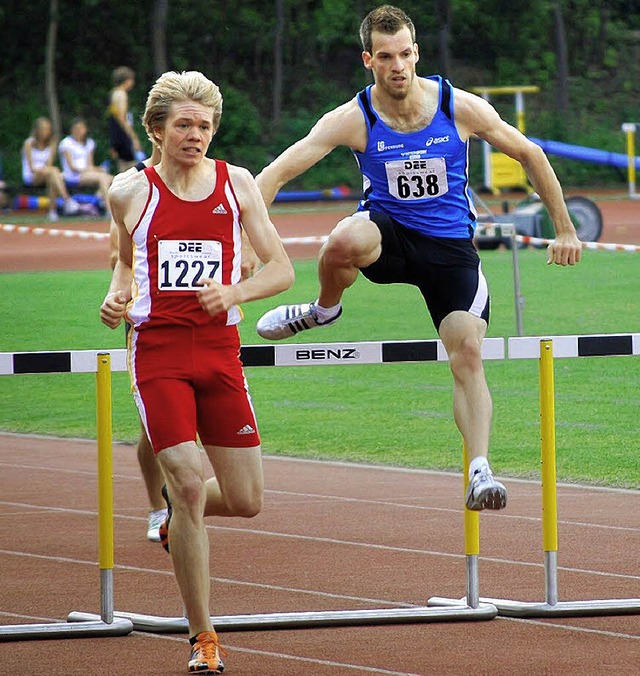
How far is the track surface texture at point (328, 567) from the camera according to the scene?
5.52m

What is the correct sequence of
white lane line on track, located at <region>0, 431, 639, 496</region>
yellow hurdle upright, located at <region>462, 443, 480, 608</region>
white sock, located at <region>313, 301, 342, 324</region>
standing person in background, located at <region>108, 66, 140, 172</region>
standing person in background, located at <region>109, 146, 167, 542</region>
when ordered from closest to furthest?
yellow hurdle upright, located at <region>462, 443, 480, 608</region>
white sock, located at <region>313, 301, 342, 324</region>
standing person in background, located at <region>109, 146, 167, 542</region>
white lane line on track, located at <region>0, 431, 639, 496</region>
standing person in background, located at <region>108, 66, 140, 172</region>

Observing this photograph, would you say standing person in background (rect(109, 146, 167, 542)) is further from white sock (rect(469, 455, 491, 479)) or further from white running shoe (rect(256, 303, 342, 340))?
white sock (rect(469, 455, 491, 479))

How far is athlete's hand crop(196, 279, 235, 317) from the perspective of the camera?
5.11 metres

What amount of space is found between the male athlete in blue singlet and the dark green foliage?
3098 cm

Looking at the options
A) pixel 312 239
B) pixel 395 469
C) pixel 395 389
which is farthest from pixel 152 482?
pixel 312 239

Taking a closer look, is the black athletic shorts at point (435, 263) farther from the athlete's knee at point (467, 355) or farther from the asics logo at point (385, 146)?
the asics logo at point (385, 146)

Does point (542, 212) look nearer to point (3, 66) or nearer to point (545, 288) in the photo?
point (545, 288)

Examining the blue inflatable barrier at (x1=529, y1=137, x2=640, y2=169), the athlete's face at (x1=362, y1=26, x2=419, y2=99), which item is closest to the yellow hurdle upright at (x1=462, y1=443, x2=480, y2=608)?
the athlete's face at (x1=362, y1=26, x2=419, y2=99)

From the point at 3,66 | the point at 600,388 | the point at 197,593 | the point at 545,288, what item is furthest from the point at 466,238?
→ the point at 3,66

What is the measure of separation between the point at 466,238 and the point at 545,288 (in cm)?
1223

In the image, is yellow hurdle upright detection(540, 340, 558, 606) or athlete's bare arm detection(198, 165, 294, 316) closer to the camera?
athlete's bare arm detection(198, 165, 294, 316)

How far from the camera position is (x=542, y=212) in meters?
19.7

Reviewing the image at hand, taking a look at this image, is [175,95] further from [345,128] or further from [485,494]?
[485,494]

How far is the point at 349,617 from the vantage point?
235 inches
